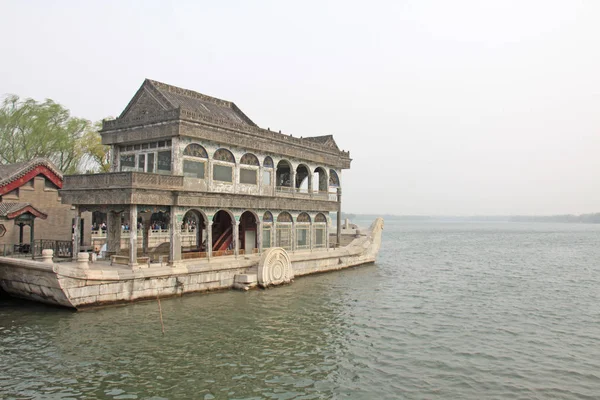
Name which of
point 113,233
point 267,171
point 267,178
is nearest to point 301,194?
point 267,178

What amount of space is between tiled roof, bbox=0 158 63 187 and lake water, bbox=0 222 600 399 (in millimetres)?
9778

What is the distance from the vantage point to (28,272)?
20344 millimetres

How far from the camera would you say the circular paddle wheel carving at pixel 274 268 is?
25666 millimetres

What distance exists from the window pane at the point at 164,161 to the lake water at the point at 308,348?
6.74 meters

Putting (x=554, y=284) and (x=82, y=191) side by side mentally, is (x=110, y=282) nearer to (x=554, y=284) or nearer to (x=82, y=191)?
(x=82, y=191)

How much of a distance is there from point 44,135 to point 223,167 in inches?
995

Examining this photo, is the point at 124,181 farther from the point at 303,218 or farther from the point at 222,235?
the point at 303,218

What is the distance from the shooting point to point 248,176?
27766mm

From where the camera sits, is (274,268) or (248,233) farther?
(248,233)

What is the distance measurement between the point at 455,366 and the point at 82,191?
1860 centimetres

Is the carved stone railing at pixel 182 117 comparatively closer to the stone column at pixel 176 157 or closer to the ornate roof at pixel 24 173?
the stone column at pixel 176 157

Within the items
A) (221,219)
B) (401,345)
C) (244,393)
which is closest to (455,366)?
(401,345)

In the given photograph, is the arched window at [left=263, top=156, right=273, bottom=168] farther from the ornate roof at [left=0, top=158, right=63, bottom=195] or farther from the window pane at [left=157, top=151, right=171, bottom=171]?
the ornate roof at [left=0, top=158, right=63, bottom=195]

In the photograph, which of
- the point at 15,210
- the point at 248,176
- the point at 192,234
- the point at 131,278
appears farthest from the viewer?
the point at 192,234
